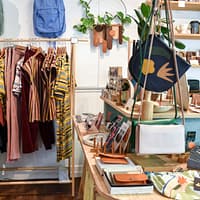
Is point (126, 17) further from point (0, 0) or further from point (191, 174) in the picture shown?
point (191, 174)

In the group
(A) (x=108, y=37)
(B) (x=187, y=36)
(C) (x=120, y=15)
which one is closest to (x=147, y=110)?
(A) (x=108, y=37)

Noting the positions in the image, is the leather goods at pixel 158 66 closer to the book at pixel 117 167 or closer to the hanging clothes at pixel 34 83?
the book at pixel 117 167

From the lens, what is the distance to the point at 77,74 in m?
3.61

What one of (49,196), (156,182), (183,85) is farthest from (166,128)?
(49,196)

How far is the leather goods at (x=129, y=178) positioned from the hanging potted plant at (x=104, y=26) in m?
2.44

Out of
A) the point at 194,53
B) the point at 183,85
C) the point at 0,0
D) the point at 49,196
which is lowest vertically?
the point at 49,196

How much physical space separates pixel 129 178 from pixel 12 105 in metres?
2.03

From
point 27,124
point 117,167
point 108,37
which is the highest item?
point 108,37

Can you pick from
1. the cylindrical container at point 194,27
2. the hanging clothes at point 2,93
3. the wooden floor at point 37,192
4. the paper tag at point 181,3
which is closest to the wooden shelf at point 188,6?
the paper tag at point 181,3

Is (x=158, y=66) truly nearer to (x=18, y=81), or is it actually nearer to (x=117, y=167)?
(x=117, y=167)

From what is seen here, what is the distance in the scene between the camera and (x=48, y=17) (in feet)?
10.8

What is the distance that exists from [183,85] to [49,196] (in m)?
2.03

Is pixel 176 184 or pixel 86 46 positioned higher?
pixel 86 46

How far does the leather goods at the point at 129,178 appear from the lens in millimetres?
1246
